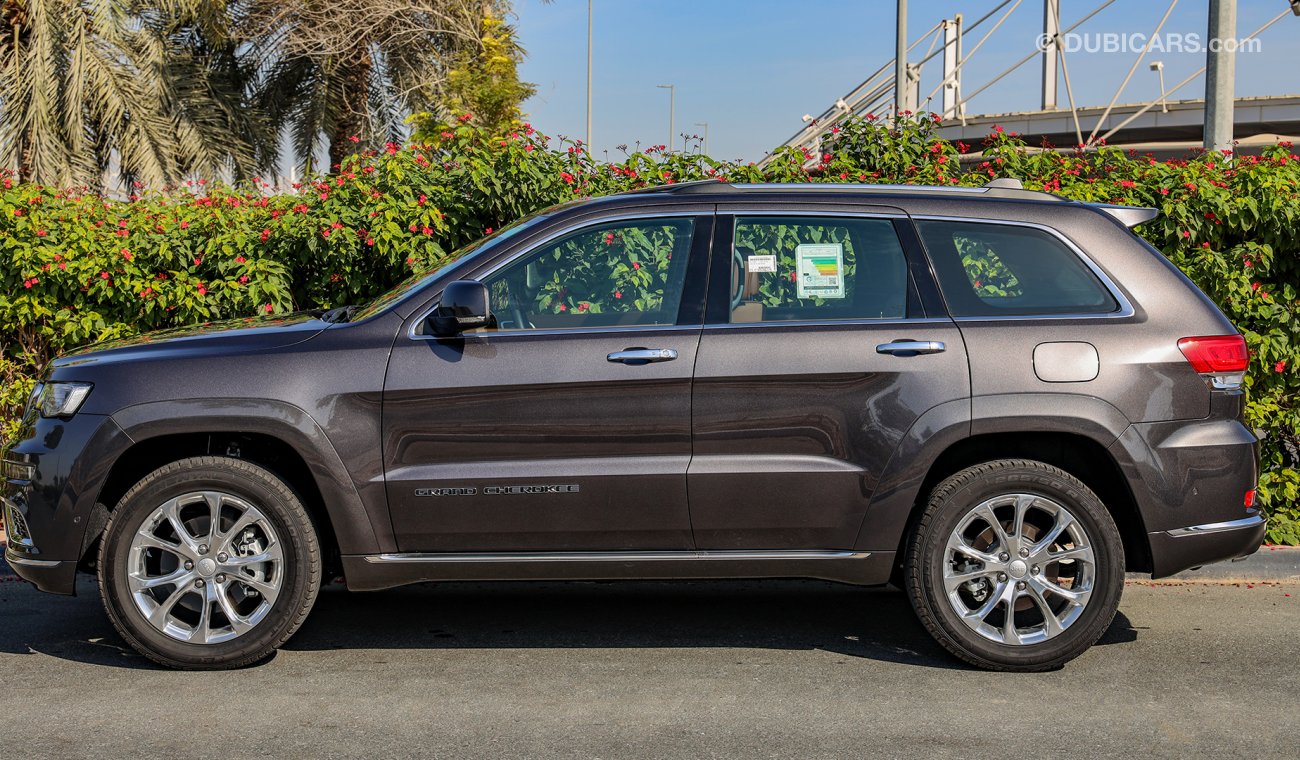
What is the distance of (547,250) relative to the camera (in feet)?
17.2

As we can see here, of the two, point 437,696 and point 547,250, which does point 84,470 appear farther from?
point 547,250

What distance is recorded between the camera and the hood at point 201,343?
5059 millimetres

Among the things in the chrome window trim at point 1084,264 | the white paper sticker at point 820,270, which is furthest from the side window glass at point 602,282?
the chrome window trim at point 1084,264

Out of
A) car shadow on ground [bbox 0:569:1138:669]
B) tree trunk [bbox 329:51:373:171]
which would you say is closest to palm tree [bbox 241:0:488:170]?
tree trunk [bbox 329:51:373:171]

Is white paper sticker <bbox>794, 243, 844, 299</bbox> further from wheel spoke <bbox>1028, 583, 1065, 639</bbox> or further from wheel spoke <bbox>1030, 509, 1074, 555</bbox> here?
wheel spoke <bbox>1028, 583, 1065, 639</bbox>

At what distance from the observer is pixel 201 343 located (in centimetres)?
514

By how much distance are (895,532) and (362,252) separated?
3.99m

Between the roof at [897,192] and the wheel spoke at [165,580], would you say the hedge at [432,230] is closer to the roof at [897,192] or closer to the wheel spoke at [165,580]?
the roof at [897,192]

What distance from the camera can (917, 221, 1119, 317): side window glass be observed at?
5.12 metres

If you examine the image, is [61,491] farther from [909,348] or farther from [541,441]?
[909,348]

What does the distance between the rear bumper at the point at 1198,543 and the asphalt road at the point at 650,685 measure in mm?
415

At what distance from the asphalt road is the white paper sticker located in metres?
1.42

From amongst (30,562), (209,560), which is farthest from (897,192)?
(30,562)

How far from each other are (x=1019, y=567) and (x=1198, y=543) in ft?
2.21
